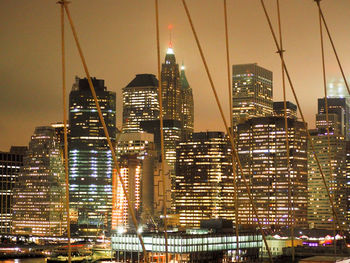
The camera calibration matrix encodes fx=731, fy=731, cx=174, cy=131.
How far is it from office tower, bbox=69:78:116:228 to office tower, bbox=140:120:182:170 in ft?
30.8

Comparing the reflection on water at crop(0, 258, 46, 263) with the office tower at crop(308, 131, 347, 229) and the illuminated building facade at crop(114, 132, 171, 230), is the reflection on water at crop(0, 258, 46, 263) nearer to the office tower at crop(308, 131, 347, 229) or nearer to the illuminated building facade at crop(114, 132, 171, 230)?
the illuminated building facade at crop(114, 132, 171, 230)

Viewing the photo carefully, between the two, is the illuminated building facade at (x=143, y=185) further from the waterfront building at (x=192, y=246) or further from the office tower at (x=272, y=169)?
the waterfront building at (x=192, y=246)

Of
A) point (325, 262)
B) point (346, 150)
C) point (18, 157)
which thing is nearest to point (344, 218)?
point (346, 150)

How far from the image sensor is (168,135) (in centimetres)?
16412

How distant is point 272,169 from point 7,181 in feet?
205

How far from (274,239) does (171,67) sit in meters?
105

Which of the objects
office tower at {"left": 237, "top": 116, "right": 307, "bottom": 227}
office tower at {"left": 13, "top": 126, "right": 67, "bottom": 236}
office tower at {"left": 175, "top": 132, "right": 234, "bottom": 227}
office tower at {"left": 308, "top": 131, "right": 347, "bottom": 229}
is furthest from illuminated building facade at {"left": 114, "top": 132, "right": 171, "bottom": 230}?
office tower at {"left": 308, "top": 131, "right": 347, "bottom": 229}

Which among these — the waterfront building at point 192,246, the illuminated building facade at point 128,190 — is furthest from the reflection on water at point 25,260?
the waterfront building at point 192,246

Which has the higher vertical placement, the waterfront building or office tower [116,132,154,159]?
office tower [116,132,154,159]

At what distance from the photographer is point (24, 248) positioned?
387 ft

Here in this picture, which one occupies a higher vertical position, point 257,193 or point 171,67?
point 171,67

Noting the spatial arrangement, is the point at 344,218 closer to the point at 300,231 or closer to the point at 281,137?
the point at 281,137

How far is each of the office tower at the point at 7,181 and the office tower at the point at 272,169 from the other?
171 feet

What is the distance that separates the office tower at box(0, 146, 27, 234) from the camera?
6373 inches
